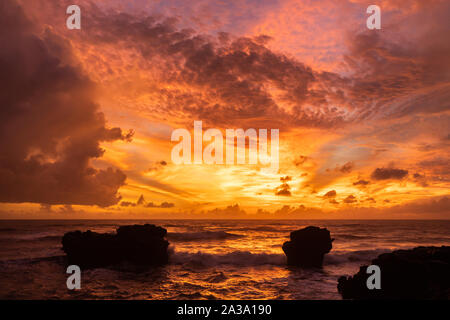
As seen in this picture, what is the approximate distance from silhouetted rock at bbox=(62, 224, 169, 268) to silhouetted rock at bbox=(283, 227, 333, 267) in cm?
1298

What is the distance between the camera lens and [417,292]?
11.6m

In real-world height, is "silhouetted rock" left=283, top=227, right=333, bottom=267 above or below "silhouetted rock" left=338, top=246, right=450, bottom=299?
below

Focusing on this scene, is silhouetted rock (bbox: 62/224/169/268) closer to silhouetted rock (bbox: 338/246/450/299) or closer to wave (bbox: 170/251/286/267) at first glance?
wave (bbox: 170/251/286/267)

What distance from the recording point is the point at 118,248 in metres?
24.4

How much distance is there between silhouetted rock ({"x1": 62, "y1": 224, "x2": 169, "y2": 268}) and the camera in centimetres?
2350

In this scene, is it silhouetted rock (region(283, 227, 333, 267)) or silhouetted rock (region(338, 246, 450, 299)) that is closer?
silhouetted rock (region(338, 246, 450, 299))

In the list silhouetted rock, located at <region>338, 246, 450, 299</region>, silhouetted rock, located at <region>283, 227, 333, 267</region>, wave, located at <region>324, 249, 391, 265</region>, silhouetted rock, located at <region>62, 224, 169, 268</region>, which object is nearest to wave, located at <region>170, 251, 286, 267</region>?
silhouetted rock, located at <region>283, 227, 333, 267</region>

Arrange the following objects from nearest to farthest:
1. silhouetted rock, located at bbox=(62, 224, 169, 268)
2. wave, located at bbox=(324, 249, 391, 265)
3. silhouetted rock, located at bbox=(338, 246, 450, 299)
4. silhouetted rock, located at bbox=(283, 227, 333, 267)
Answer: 1. silhouetted rock, located at bbox=(338, 246, 450, 299)
2. silhouetted rock, located at bbox=(62, 224, 169, 268)
3. silhouetted rock, located at bbox=(283, 227, 333, 267)
4. wave, located at bbox=(324, 249, 391, 265)

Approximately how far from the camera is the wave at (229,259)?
2622cm
